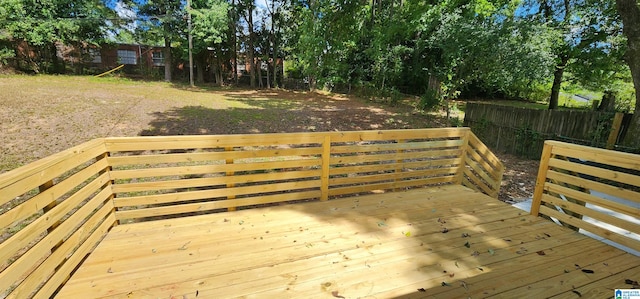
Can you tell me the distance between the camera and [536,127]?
21.4 ft

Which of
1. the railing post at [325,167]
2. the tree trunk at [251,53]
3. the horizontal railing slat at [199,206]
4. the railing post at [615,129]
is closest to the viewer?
the horizontal railing slat at [199,206]

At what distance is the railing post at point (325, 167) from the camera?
3141mm

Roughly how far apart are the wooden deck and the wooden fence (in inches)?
163

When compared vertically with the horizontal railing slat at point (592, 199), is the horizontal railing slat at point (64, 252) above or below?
below

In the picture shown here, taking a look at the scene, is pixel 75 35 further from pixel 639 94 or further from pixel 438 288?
pixel 639 94

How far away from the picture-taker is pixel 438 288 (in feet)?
6.26

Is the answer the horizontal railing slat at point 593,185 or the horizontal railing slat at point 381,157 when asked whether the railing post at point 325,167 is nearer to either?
the horizontal railing slat at point 381,157

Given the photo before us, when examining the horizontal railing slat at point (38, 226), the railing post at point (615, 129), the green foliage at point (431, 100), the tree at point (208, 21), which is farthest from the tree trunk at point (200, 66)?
the railing post at point (615, 129)

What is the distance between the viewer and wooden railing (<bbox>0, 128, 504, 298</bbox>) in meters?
1.54

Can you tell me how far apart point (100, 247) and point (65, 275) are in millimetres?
386

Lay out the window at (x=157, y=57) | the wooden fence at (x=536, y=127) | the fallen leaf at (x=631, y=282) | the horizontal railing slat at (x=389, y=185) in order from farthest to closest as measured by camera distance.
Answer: the window at (x=157, y=57) < the wooden fence at (x=536, y=127) < the horizontal railing slat at (x=389, y=185) < the fallen leaf at (x=631, y=282)

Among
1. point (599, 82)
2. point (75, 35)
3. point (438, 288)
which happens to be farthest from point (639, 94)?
point (75, 35)

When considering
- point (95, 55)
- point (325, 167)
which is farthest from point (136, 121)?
point (95, 55)

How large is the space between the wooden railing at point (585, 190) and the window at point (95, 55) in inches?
942
